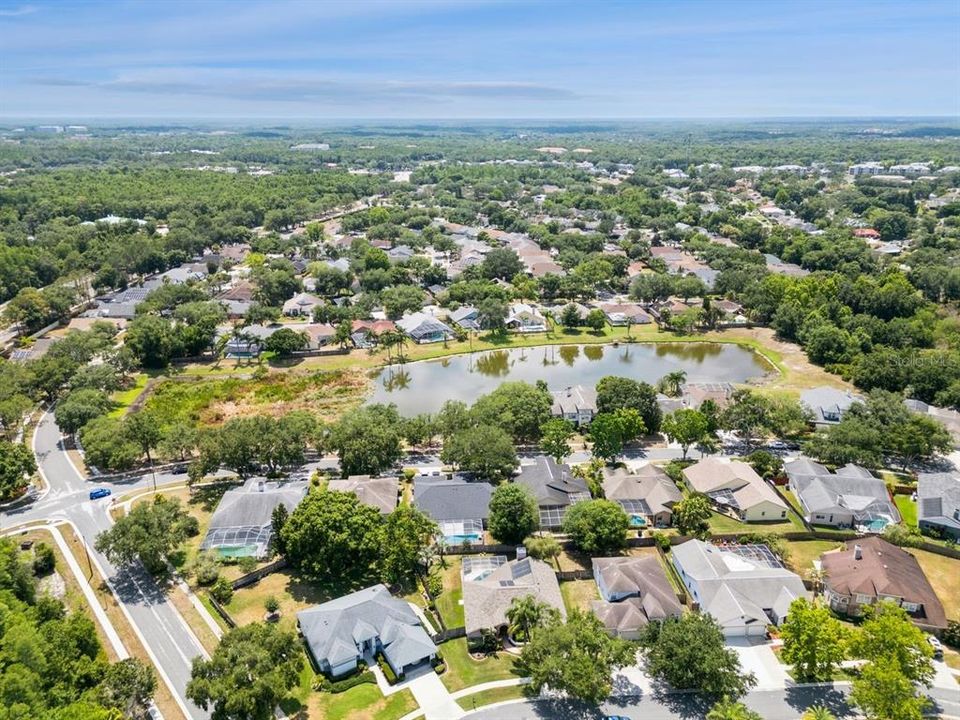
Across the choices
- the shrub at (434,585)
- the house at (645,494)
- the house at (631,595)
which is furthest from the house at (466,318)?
the house at (631,595)

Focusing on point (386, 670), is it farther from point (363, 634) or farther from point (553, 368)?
point (553, 368)

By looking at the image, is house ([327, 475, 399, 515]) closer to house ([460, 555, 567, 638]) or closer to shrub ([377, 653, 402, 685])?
house ([460, 555, 567, 638])

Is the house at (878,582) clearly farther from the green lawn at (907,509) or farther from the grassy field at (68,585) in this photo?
the grassy field at (68,585)

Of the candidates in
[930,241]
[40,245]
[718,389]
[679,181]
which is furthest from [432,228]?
[679,181]

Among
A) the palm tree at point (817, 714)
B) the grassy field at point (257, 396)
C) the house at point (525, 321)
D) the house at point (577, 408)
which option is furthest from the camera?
the house at point (525, 321)

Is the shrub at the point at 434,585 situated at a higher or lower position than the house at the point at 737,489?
lower

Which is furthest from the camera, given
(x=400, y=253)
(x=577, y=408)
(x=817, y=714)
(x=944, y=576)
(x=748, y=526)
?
(x=400, y=253)

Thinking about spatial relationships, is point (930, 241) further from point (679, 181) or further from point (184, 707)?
point (184, 707)

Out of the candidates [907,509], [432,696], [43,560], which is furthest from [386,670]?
[907,509]
